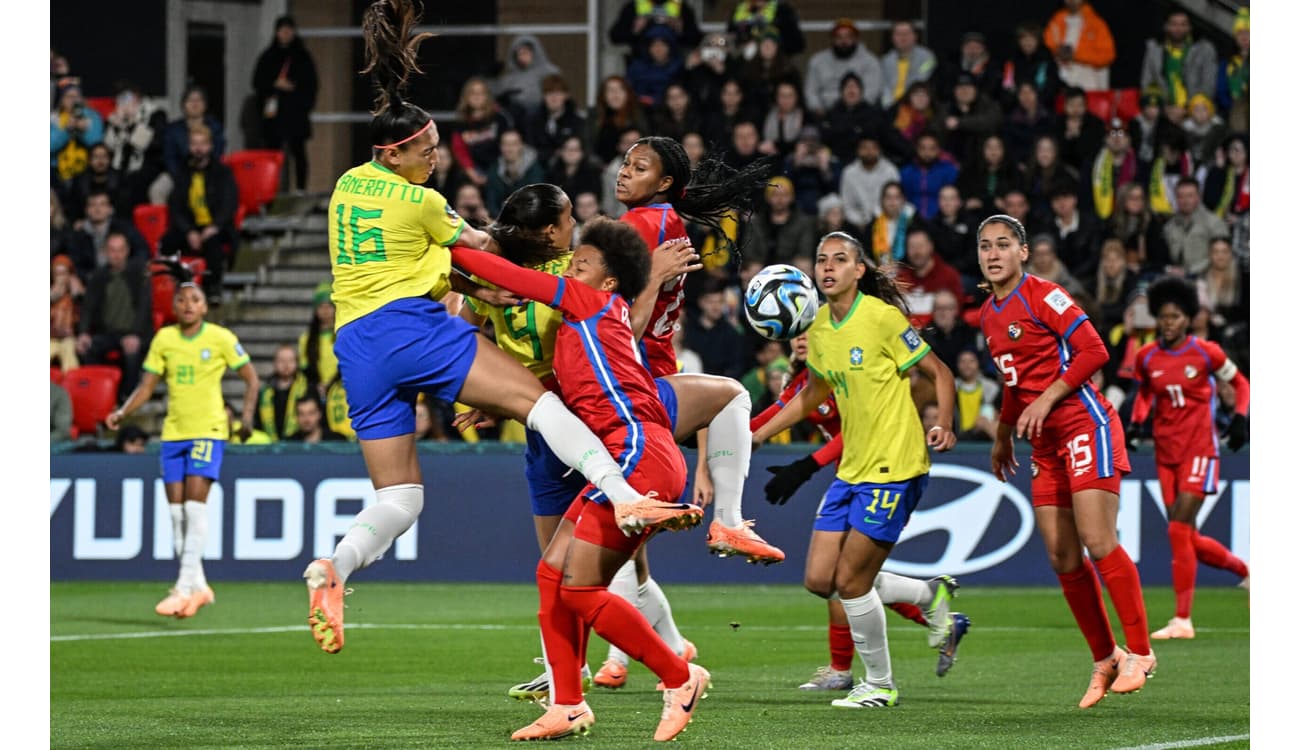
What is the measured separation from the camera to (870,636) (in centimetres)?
755

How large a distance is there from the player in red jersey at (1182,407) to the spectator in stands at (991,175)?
17.6 feet

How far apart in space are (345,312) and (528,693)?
6.40 ft

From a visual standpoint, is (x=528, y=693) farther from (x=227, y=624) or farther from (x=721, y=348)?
(x=721, y=348)

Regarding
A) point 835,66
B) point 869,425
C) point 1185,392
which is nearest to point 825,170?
point 835,66

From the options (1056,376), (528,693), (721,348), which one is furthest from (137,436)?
(1056,376)

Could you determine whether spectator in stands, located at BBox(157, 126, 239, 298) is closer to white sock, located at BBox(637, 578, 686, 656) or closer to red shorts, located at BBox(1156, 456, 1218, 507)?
red shorts, located at BBox(1156, 456, 1218, 507)

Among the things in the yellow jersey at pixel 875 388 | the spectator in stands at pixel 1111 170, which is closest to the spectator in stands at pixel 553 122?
the spectator in stands at pixel 1111 170

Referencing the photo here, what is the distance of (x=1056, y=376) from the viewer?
25.5 feet

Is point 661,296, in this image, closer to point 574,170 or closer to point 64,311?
point 574,170

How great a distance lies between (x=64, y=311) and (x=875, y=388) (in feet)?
39.2

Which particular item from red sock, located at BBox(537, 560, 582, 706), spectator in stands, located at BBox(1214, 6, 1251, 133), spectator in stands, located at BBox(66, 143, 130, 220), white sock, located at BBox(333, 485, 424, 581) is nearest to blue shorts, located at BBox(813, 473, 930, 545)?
red sock, located at BBox(537, 560, 582, 706)

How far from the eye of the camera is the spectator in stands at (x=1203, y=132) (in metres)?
17.3

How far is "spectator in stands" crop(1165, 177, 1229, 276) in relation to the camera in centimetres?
1634

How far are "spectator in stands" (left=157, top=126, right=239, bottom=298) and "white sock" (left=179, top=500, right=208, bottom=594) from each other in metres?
6.80
